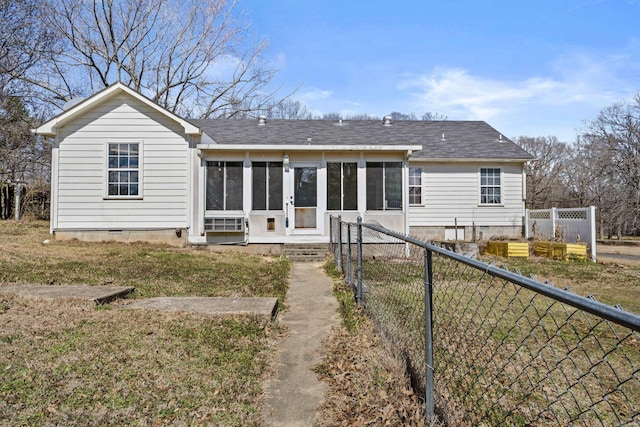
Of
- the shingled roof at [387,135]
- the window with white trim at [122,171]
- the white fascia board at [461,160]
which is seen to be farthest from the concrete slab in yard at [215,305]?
the white fascia board at [461,160]

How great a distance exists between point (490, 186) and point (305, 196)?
8000mm

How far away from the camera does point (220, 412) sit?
2.57 meters

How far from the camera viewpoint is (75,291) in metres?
5.32

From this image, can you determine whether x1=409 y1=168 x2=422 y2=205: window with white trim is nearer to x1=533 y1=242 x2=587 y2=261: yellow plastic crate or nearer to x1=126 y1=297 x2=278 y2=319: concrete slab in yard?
x1=533 y1=242 x2=587 y2=261: yellow plastic crate

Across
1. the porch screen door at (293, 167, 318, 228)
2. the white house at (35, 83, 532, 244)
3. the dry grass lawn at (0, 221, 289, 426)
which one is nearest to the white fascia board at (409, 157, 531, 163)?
the white house at (35, 83, 532, 244)

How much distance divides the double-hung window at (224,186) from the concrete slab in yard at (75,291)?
5845 millimetres

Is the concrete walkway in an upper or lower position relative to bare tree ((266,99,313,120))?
lower

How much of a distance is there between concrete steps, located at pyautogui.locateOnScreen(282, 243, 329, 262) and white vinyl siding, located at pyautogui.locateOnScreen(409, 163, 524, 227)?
5714mm

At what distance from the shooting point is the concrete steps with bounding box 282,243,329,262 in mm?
10691

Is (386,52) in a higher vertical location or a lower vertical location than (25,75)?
lower

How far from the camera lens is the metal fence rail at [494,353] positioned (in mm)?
1588

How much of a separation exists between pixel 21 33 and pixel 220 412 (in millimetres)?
23211

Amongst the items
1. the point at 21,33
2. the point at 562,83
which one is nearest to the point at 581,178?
the point at 562,83

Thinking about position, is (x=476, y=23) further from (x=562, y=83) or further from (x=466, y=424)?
(x=466, y=424)
